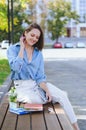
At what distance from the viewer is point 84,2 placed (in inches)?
4481

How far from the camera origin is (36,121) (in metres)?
4.62

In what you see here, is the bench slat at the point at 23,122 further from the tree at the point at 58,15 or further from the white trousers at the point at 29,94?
the tree at the point at 58,15

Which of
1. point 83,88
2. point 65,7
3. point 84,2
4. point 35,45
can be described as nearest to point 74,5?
point 84,2

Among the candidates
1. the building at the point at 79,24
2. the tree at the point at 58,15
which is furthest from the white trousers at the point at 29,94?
the building at the point at 79,24

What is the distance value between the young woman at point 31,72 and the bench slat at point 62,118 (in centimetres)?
8

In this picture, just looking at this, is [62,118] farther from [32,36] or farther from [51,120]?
[32,36]

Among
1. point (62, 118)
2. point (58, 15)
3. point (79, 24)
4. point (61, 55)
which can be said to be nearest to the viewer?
point (62, 118)

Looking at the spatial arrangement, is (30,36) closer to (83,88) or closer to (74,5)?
(83,88)

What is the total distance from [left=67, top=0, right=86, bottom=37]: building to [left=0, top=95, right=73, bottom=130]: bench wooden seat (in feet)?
347

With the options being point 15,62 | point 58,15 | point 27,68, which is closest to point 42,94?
point 27,68

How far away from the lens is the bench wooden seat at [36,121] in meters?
4.39

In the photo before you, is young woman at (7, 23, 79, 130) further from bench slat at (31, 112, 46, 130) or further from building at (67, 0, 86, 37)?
building at (67, 0, 86, 37)

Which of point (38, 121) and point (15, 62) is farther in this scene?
point (15, 62)

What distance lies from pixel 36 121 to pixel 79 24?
111m
